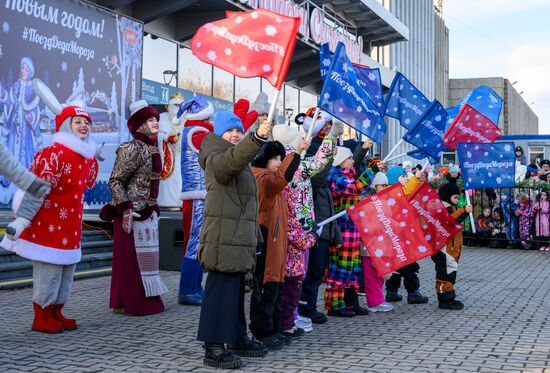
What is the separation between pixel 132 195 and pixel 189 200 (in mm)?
827

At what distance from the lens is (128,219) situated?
7180 millimetres

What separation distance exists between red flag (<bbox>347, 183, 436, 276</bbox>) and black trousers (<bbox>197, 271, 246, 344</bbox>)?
7.99 ft

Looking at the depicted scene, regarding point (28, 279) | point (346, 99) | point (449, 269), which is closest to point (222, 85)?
point (28, 279)

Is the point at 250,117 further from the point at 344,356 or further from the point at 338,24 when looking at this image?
the point at 338,24

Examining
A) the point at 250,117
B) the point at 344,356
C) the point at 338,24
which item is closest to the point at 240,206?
the point at 344,356

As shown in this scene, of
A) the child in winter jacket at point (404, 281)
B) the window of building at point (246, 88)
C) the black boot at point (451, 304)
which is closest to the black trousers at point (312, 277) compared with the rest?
the black boot at point (451, 304)

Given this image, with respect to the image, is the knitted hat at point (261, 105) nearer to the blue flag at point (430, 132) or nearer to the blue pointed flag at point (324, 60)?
the blue pointed flag at point (324, 60)

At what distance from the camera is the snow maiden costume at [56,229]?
6.23 m

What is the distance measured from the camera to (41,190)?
18.1 feet

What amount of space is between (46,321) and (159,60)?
1255 cm

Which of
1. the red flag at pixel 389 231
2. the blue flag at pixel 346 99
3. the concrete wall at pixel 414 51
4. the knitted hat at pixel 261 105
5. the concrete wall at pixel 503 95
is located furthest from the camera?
the concrete wall at pixel 503 95

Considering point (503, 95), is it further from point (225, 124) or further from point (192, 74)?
point (225, 124)

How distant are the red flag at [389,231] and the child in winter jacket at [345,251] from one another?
218 millimetres

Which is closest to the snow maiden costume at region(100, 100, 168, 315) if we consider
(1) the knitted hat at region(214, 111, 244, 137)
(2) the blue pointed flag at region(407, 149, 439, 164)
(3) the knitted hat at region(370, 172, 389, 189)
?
(1) the knitted hat at region(214, 111, 244, 137)
